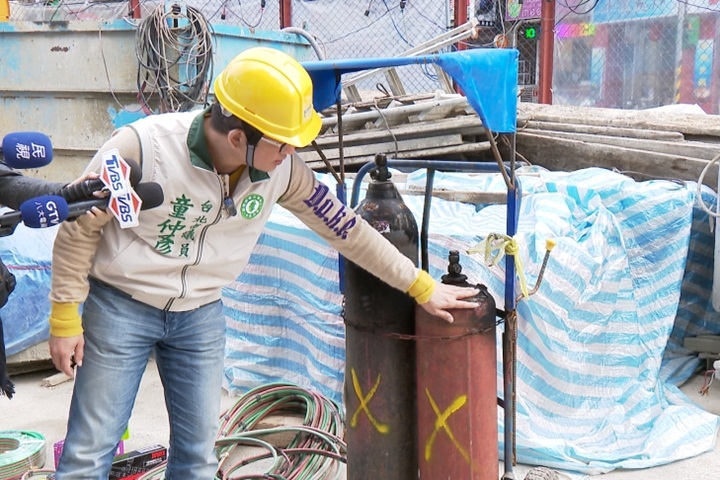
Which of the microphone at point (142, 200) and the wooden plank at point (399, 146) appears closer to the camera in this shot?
the microphone at point (142, 200)

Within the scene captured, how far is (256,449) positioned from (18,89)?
4875 millimetres

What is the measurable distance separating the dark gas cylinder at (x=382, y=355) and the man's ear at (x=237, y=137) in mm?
770

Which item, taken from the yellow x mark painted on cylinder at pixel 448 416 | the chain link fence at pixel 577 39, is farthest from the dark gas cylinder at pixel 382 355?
the chain link fence at pixel 577 39

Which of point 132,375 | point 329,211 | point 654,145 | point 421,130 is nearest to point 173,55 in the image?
point 421,130

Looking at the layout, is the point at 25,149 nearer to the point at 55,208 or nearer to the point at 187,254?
the point at 55,208

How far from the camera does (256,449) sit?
3.99 meters

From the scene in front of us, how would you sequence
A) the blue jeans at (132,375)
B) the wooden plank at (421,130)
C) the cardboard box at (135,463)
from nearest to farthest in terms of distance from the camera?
the blue jeans at (132,375) < the cardboard box at (135,463) < the wooden plank at (421,130)

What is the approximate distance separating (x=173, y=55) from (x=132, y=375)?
4.94 metres

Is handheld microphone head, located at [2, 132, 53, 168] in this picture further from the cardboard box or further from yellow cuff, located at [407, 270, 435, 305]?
→ the cardboard box

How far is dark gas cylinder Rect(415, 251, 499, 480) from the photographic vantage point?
2637 millimetres

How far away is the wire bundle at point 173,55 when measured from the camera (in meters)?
6.68

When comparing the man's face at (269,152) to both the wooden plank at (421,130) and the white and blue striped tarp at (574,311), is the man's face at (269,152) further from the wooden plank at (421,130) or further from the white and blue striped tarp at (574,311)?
the wooden plank at (421,130)

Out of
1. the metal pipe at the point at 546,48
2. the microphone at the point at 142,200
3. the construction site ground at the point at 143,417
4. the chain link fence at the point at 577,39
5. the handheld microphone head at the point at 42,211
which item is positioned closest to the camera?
the handheld microphone head at the point at 42,211

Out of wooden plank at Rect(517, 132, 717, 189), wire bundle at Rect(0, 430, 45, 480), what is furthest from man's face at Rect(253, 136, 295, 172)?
wooden plank at Rect(517, 132, 717, 189)
